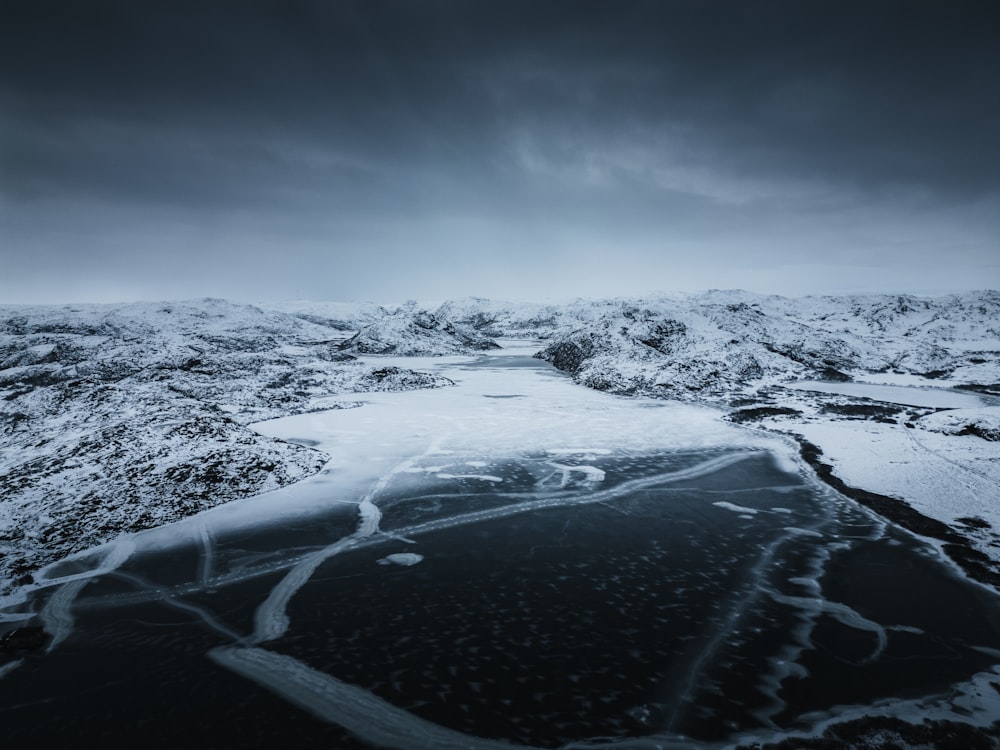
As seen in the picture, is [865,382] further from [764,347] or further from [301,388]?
[301,388]

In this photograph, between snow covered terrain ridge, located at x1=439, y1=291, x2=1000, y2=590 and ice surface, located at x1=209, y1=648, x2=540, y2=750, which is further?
snow covered terrain ridge, located at x1=439, y1=291, x2=1000, y2=590

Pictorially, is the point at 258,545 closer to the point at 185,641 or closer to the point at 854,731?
the point at 185,641

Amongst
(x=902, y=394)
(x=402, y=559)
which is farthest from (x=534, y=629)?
(x=902, y=394)

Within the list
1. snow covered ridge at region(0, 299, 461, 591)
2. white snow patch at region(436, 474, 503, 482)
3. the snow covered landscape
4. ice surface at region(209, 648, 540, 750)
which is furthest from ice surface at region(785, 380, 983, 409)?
snow covered ridge at region(0, 299, 461, 591)

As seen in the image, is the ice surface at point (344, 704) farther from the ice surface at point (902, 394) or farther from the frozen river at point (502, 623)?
the ice surface at point (902, 394)

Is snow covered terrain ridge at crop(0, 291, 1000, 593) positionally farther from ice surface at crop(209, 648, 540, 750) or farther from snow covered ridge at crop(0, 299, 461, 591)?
ice surface at crop(209, 648, 540, 750)

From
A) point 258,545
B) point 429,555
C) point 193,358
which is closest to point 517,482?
point 429,555

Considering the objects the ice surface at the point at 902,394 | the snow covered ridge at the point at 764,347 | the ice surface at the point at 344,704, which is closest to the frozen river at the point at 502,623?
the ice surface at the point at 344,704
